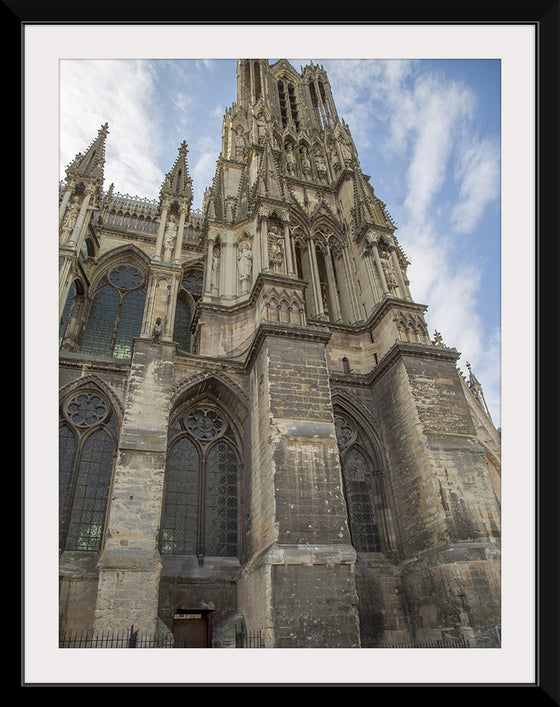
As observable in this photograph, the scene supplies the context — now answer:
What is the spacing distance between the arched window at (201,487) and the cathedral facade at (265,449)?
43 millimetres

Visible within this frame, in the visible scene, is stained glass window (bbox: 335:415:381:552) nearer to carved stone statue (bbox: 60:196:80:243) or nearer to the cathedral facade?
the cathedral facade

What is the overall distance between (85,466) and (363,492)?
7.77 meters

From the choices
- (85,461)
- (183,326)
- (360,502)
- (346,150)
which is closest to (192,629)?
(85,461)

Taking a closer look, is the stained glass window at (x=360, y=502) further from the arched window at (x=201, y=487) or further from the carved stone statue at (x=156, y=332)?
the carved stone statue at (x=156, y=332)

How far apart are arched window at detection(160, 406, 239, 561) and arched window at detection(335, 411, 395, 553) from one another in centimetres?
333

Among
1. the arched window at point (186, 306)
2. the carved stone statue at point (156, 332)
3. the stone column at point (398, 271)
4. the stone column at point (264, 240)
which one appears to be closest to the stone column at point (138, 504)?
the carved stone statue at point (156, 332)

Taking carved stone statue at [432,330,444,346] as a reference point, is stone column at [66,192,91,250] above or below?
above

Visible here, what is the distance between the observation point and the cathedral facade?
876 centimetres

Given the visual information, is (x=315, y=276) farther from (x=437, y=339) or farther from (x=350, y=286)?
(x=437, y=339)

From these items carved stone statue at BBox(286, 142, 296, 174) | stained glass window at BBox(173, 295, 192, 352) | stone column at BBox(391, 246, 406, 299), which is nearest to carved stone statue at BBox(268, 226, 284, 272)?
stone column at BBox(391, 246, 406, 299)

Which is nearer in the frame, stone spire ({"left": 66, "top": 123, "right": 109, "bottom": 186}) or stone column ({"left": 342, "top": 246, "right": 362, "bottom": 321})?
stone spire ({"left": 66, "top": 123, "right": 109, "bottom": 186})

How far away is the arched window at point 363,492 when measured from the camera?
12062 mm
